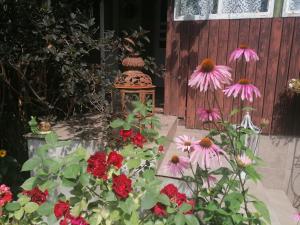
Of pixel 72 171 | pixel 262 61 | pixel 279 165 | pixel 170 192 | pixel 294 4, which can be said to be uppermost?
pixel 294 4

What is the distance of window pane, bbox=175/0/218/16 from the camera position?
3129 millimetres

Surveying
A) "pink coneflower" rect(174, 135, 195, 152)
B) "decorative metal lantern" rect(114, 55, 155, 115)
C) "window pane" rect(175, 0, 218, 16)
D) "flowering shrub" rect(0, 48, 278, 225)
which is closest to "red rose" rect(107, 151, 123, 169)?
"flowering shrub" rect(0, 48, 278, 225)

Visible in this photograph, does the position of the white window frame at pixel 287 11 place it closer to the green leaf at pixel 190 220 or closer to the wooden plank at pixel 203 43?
the wooden plank at pixel 203 43

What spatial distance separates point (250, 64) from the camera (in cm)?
311

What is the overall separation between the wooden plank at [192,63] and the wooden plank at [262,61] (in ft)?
2.15

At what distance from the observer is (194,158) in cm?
134

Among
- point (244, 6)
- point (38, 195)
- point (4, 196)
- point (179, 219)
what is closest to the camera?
point (179, 219)

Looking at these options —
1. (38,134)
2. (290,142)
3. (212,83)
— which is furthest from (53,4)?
(290,142)

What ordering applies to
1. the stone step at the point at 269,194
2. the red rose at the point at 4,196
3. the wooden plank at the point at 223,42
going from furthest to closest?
1. the wooden plank at the point at 223,42
2. the stone step at the point at 269,194
3. the red rose at the point at 4,196

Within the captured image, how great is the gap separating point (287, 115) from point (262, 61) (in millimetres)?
644

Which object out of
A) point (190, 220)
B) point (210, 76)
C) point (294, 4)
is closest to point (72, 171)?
point (190, 220)

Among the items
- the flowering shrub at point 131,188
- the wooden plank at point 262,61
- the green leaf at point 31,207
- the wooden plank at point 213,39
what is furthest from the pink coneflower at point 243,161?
the wooden plank at point 262,61

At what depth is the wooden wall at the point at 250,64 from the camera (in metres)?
2.96

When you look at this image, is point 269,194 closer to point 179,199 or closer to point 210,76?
point 179,199
